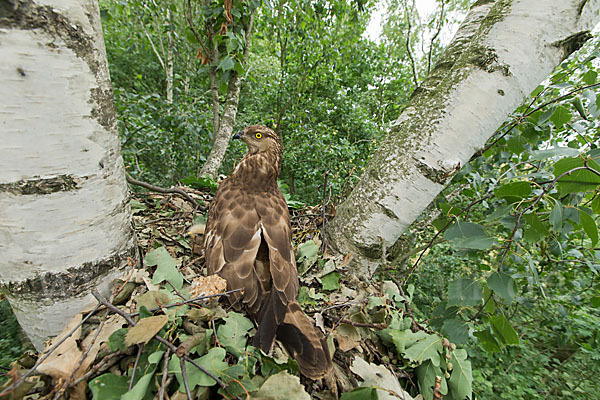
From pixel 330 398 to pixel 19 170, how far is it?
4.38 feet

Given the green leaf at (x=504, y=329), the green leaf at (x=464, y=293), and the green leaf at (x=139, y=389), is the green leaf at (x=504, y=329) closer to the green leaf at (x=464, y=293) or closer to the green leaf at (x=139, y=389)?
the green leaf at (x=464, y=293)

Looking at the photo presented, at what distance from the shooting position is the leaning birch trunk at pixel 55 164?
75 centimetres

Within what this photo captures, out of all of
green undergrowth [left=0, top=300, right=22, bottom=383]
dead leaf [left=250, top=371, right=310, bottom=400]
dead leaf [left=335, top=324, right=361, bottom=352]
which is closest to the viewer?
dead leaf [left=250, top=371, right=310, bottom=400]

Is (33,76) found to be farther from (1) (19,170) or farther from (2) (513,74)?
(2) (513,74)

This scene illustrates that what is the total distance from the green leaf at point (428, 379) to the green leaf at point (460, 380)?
0.14 ft

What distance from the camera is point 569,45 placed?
4.13 feet

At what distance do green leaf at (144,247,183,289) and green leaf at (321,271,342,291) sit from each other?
0.78 m

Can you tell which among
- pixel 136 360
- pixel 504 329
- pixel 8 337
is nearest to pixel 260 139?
pixel 136 360

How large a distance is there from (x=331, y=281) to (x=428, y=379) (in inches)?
24.5

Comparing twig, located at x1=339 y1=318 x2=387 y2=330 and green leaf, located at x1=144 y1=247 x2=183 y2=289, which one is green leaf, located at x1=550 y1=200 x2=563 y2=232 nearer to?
twig, located at x1=339 y1=318 x2=387 y2=330

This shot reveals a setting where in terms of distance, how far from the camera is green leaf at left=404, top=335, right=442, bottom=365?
3.67ft

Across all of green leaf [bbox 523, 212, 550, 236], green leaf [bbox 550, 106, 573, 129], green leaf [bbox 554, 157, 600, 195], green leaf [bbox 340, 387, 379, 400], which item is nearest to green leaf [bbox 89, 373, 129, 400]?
green leaf [bbox 340, 387, 379, 400]

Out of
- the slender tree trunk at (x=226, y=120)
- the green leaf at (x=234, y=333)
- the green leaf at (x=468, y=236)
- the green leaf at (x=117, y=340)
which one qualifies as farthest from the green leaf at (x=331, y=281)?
the slender tree trunk at (x=226, y=120)

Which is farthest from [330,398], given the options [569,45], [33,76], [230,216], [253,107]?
[253,107]
